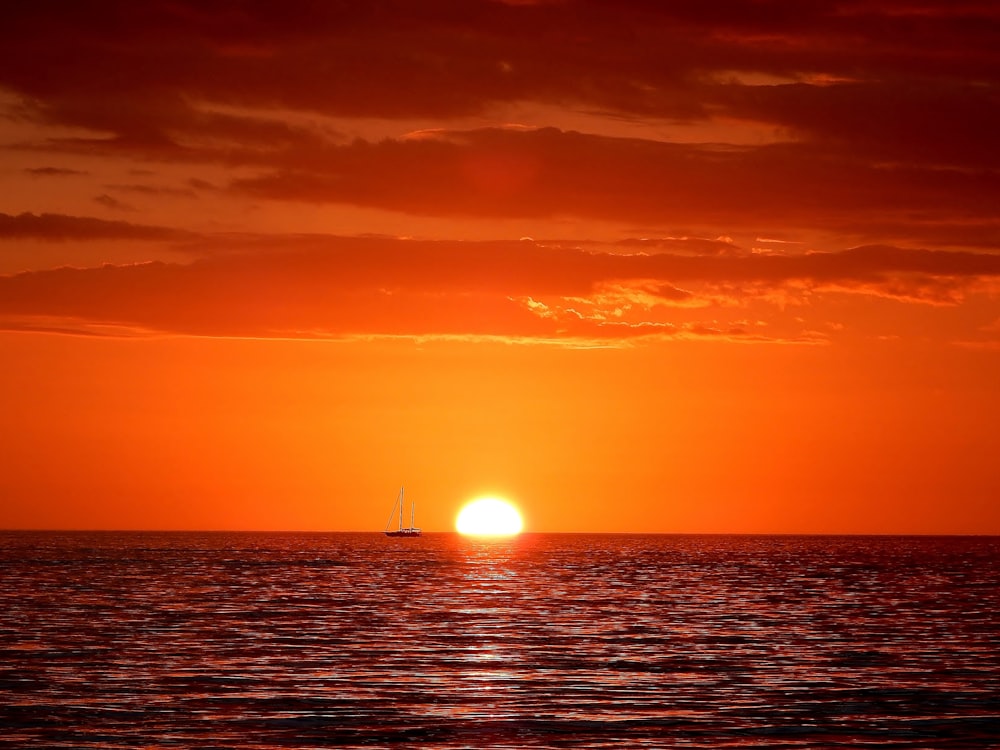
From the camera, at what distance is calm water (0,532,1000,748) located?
40.6m

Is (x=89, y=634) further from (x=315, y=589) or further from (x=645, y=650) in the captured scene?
(x=315, y=589)

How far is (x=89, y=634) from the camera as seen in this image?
229 ft

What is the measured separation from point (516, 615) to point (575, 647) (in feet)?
72.6

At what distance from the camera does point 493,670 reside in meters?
55.5

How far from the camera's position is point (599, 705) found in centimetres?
4578

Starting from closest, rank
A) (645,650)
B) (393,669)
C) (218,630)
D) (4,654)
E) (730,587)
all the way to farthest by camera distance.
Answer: (393,669)
(4,654)
(645,650)
(218,630)
(730,587)

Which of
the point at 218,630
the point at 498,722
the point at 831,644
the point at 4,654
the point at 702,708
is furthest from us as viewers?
the point at 218,630

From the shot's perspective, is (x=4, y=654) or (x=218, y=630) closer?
(x=4, y=654)

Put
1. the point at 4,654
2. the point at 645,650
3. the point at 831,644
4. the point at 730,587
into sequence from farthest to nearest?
the point at 730,587 < the point at 831,644 < the point at 645,650 < the point at 4,654

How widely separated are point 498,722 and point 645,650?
22.6 m

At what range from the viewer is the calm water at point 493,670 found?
40.6 metres

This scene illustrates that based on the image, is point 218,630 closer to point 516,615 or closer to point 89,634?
point 89,634

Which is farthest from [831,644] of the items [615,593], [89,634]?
[615,593]

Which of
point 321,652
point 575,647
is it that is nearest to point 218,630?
point 321,652
